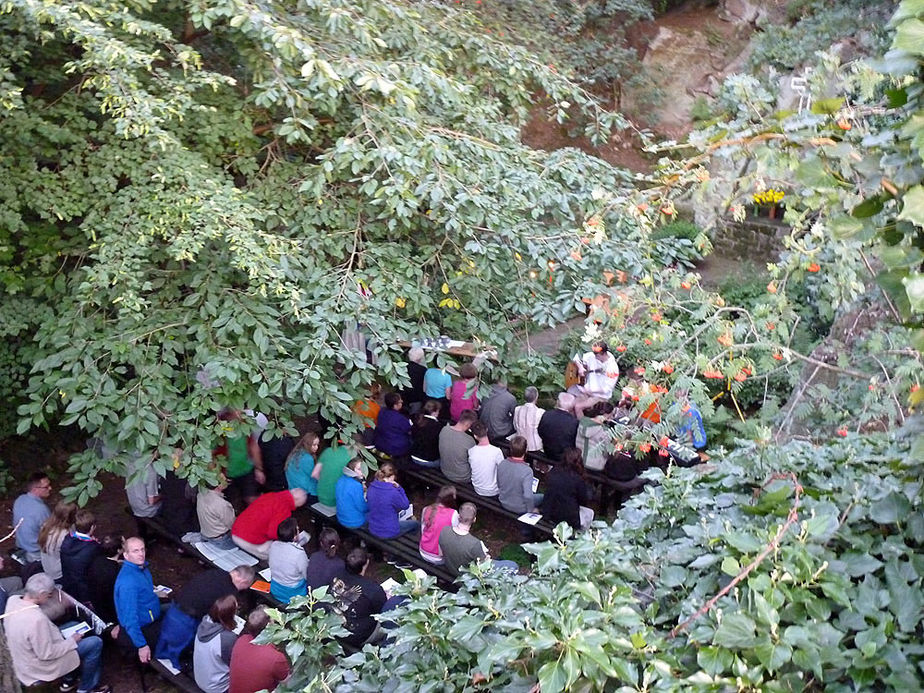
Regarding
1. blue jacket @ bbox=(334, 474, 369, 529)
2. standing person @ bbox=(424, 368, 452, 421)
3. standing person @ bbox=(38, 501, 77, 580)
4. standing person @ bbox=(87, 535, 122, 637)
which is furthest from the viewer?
standing person @ bbox=(424, 368, 452, 421)

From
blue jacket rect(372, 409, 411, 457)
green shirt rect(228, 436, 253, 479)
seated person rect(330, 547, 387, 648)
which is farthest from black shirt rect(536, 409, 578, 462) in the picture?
green shirt rect(228, 436, 253, 479)

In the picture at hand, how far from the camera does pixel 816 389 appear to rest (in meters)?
6.38

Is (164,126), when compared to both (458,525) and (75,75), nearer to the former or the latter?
(75,75)

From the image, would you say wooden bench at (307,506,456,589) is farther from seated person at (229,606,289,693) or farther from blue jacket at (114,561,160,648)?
blue jacket at (114,561,160,648)

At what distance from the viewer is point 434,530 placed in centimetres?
620

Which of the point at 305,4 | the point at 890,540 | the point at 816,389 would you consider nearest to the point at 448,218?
the point at 305,4

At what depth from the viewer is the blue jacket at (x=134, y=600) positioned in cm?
547

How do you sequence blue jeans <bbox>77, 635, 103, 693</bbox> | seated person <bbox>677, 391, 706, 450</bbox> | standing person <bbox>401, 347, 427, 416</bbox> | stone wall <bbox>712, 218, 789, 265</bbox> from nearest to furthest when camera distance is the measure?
seated person <bbox>677, 391, 706, 450</bbox>
blue jeans <bbox>77, 635, 103, 693</bbox>
standing person <bbox>401, 347, 427, 416</bbox>
stone wall <bbox>712, 218, 789, 265</bbox>

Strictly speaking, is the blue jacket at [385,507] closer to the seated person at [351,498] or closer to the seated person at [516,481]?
the seated person at [351,498]

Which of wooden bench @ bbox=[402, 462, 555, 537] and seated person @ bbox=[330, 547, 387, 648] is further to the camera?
wooden bench @ bbox=[402, 462, 555, 537]

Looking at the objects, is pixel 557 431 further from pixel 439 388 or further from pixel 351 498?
pixel 351 498

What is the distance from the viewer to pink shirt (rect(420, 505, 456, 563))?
6.15 m

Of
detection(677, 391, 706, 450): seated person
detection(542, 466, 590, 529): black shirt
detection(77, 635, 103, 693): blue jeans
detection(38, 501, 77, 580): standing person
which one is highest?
detection(677, 391, 706, 450): seated person

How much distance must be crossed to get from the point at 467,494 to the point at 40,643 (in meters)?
3.67
